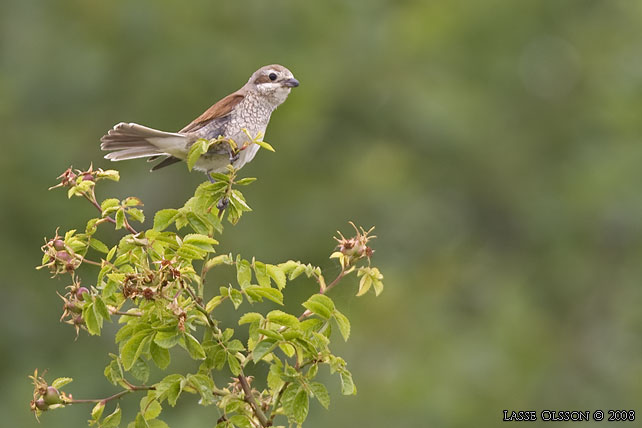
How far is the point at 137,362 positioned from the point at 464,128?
13659 millimetres

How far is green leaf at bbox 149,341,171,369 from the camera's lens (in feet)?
10.7

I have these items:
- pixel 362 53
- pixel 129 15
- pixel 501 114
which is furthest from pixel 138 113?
pixel 501 114

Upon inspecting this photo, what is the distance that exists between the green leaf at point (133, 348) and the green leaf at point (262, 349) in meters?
0.33

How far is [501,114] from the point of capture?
728 inches

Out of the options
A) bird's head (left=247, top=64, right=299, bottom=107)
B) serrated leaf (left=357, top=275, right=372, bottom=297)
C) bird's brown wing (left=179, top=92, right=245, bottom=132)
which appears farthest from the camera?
bird's head (left=247, top=64, right=299, bottom=107)

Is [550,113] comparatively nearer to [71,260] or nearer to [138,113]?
[138,113]

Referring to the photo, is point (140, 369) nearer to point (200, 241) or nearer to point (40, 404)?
point (40, 404)

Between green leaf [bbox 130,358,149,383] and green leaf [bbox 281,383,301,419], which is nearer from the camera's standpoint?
green leaf [bbox 281,383,301,419]

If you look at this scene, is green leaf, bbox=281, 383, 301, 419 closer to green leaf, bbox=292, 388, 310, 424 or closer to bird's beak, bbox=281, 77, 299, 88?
green leaf, bbox=292, 388, 310, 424

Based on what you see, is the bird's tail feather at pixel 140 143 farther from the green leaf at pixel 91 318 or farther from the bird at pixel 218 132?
the green leaf at pixel 91 318

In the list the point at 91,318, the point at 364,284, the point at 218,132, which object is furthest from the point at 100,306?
the point at 218,132

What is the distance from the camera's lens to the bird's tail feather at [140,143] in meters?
4.55

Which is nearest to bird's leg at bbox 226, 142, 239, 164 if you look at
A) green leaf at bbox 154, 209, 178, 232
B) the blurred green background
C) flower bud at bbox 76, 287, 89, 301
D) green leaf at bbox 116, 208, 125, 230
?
green leaf at bbox 154, 209, 178, 232

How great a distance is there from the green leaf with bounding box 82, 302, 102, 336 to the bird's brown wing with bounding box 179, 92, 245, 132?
1.81 metres
